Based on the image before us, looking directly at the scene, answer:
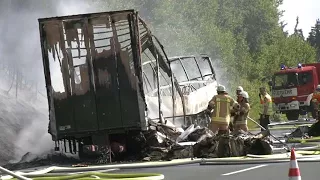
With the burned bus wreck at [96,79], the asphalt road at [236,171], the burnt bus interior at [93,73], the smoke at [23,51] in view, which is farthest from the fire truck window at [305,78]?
the asphalt road at [236,171]

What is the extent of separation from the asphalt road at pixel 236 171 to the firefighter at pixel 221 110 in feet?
6.94

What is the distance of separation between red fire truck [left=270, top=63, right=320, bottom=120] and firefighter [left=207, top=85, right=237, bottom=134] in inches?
794

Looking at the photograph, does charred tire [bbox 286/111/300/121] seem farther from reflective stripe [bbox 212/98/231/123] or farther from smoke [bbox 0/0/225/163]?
reflective stripe [bbox 212/98/231/123]

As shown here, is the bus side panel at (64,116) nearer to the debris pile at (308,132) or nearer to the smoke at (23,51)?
the debris pile at (308,132)

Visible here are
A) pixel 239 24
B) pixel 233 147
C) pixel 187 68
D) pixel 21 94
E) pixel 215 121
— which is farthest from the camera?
pixel 239 24

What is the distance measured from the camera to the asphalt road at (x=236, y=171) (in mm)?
12023

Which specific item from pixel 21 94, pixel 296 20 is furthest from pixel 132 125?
pixel 296 20

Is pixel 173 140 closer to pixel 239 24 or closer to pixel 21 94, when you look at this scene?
pixel 21 94

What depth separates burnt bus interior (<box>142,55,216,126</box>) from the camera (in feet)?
59.1

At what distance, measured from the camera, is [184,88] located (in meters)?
20.0

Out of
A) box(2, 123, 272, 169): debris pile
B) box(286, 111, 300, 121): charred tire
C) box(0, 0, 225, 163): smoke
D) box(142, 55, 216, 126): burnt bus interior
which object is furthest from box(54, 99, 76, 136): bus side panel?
box(286, 111, 300, 121): charred tire

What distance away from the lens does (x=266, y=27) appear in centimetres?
8500

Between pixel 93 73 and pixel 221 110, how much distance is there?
2734mm

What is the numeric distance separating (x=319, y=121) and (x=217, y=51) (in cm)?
3976
